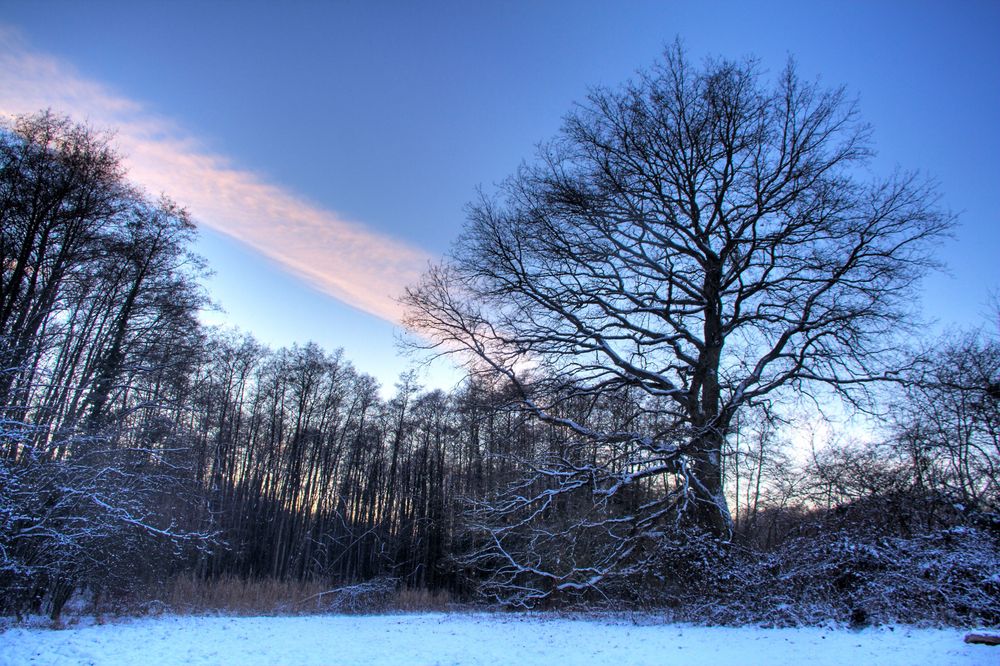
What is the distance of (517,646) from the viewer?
341 inches

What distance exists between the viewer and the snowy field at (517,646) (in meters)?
6.59

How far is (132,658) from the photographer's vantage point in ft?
24.7

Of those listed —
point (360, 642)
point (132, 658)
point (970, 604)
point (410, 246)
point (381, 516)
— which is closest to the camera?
point (132, 658)

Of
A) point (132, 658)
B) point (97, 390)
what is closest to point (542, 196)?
point (132, 658)

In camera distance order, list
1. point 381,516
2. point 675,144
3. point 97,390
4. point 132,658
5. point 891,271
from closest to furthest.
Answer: point 132,658, point 891,271, point 675,144, point 97,390, point 381,516

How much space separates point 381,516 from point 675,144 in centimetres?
2945

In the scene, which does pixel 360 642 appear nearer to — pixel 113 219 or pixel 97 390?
pixel 97 390

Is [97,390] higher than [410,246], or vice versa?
[410,246]

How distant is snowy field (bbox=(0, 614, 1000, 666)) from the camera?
6.59m

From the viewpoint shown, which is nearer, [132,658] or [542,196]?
[132,658]

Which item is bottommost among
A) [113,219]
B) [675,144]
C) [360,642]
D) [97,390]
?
[360,642]

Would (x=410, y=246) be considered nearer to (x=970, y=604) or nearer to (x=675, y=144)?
(x=675, y=144)

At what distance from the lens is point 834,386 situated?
1185cm

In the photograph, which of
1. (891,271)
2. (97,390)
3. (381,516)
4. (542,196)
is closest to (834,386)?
(891,271)
